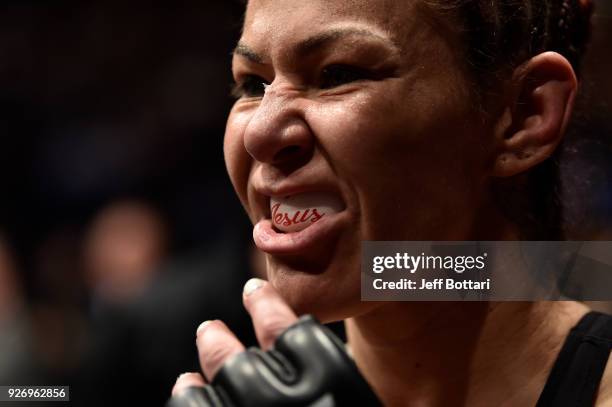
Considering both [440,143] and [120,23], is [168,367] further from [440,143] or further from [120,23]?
[120,23]

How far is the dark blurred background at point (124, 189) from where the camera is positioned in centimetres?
123

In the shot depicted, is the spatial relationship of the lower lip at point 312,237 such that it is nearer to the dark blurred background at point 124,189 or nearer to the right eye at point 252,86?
the right eye at point 252,86

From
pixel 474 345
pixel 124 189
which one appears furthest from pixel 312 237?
pixel 124 189

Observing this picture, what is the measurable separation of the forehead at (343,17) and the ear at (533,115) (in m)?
0.15

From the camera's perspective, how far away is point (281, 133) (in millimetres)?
878

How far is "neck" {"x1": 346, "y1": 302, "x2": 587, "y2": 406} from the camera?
0.97m

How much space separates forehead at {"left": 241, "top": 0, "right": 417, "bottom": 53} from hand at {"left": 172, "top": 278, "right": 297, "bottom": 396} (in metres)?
0.27

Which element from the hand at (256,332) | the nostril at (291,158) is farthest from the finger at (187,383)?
the nostril at (291,158)

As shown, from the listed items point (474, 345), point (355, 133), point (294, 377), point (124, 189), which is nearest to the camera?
point (294, 377)

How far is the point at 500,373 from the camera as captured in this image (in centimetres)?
97

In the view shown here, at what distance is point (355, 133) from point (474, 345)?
0.31 m

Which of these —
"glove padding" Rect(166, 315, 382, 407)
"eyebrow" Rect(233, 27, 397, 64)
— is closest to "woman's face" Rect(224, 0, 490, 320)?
"eyebrow" Rect(233, 27, 397, 64)

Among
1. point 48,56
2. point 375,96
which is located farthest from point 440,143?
point 48,56

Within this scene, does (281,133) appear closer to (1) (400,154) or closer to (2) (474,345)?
(1) (400,154)
